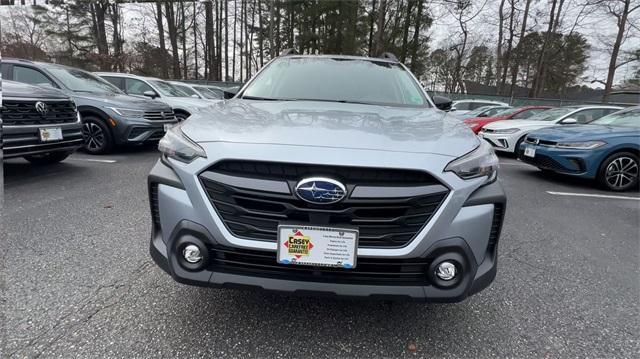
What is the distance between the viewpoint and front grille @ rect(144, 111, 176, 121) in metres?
6.15

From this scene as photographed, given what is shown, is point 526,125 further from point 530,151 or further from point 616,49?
point 616,49

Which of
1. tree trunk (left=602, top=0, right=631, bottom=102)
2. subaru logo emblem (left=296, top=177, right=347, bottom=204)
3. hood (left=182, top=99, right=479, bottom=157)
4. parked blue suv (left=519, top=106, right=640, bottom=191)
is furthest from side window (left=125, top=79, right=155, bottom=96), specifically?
tree trunk (left=602, top=0, right=631, bottom=102)

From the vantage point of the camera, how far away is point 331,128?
1.67 metres

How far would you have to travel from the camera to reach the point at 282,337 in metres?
1.72

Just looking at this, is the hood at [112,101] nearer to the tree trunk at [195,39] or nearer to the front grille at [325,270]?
the front grille at [325,270]

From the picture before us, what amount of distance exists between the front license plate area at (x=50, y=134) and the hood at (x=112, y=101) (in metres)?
1.83

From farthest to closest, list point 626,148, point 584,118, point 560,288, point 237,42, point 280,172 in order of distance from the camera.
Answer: point 237,42 < point 584,118 < point 626,148 < point 560,288 < point 280,172

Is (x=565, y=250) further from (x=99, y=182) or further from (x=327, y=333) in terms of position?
(x=99, y=182)

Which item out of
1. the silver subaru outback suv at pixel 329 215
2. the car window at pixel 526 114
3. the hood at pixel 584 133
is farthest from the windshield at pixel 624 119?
the silver subaru outback suv at pixel 329 215

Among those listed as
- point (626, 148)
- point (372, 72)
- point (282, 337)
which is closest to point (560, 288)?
point (282, 337)

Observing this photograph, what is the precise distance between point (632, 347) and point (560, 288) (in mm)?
549

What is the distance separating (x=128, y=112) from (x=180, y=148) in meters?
5.13

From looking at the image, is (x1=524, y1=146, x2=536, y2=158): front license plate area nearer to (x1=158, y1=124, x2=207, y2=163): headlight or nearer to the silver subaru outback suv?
the silver subaru outback suv

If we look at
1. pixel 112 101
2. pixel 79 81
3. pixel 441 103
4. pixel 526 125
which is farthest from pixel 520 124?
pixel 79 81
